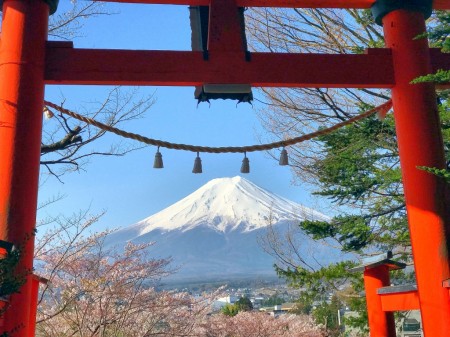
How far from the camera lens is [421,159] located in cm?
290

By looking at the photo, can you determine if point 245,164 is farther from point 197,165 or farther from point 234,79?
point 234,79

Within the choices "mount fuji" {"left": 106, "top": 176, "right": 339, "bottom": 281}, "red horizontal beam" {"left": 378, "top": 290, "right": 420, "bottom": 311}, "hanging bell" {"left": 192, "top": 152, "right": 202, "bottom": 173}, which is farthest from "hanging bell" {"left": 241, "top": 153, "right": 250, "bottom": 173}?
"mount fuji" {"left": 106, "top": 176, "right": 339, "bottom": 281}

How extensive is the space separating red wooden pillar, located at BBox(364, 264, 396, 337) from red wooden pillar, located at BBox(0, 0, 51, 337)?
6.27 feet

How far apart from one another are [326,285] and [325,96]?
234 centimetres

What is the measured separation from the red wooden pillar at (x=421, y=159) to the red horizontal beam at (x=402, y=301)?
0.28 ft

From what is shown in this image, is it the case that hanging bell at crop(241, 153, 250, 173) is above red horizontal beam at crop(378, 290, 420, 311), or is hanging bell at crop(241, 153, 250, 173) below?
above

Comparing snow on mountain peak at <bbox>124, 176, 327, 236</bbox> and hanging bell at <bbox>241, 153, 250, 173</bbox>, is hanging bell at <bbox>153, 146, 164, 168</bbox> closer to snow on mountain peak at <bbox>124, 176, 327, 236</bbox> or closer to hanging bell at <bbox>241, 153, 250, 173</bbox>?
hanging bell at <bbox>241, 153, 250, 173</bbox>

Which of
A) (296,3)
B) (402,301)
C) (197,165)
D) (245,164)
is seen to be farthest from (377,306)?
(296,3)

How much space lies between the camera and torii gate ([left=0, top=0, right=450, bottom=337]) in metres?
2.59

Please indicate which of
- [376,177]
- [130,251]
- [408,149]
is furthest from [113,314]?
[408,149]

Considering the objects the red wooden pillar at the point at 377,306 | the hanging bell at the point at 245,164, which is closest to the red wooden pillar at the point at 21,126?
the hanging bell at the point at 245,164

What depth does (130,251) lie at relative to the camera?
7871 mm

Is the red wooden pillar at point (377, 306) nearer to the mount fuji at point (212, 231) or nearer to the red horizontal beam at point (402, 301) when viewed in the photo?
the red horizontal beam at point (402, 301)

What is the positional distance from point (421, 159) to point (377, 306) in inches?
35.3
